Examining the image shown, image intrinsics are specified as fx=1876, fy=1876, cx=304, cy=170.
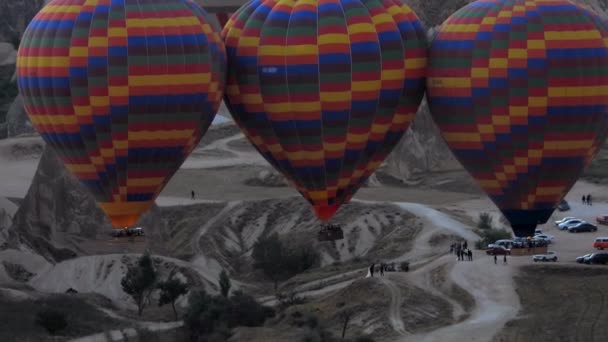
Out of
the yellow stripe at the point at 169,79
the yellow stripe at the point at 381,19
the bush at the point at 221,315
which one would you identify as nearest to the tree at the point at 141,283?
the bush at the point at 221,315

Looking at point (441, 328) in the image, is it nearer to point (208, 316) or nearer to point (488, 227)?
point (208, 316)

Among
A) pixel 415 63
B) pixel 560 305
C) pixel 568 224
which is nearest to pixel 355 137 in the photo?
pixel 415 63

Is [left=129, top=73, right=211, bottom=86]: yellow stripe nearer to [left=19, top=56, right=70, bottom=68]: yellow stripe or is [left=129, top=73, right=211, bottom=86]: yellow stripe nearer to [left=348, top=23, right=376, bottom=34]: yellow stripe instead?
[left=19, top=56, right=70, bottom=68]: yellow stripe

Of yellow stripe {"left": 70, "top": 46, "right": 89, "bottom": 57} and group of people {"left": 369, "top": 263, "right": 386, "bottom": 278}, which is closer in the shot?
yellow stripe {"left": 70, "top": 46, "right": 89, "bottom": 57}

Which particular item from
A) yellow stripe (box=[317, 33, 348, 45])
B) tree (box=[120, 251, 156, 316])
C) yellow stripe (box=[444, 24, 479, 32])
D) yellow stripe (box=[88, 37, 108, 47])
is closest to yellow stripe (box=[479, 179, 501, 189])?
yellow stripe (box=[444, 24, 479, 32])

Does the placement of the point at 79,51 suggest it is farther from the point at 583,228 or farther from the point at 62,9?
the point at 583,228

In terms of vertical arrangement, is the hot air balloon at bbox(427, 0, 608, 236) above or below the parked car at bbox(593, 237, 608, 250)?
above

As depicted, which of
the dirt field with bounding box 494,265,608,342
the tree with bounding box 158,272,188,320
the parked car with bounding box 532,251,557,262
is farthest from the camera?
the tree with bounding box 158,272,188,320
